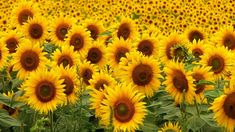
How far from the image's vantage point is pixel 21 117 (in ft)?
17.5

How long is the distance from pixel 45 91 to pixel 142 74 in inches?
31.6

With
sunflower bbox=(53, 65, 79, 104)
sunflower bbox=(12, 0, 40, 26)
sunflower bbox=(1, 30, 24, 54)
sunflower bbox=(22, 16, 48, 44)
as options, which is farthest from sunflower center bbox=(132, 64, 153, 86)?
sunflower bbox=(12, 0, 40, 26)

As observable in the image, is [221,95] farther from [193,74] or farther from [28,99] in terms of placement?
[28,99]

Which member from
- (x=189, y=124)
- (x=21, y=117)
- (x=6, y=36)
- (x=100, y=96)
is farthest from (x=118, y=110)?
(x=6, y=36)

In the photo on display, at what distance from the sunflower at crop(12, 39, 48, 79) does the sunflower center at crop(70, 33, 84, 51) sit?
0.84 m

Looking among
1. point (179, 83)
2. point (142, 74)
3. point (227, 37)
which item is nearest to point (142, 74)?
point (142, 74)

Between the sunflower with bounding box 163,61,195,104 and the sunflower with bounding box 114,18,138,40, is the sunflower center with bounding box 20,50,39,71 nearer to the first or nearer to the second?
the sunflower with bounding box 163,61,195,104

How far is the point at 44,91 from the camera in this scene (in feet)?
16.1

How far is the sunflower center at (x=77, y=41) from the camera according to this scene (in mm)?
6285

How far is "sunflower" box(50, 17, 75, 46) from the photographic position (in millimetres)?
6691

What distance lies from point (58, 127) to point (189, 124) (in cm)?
107

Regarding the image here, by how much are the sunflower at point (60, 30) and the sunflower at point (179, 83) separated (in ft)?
7.20

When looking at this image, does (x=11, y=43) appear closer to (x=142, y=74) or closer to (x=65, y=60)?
(x=65, y=60)

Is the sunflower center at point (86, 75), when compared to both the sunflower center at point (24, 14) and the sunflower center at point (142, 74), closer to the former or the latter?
the sunflower center at point (142, 74)
